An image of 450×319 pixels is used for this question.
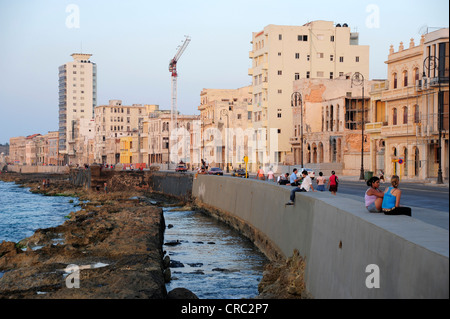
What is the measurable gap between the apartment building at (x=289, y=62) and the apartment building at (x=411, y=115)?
37.1m

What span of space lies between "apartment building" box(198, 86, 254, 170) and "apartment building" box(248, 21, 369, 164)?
737cm

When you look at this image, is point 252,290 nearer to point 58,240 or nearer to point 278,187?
point 278,187

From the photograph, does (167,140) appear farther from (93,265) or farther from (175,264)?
(93,265)

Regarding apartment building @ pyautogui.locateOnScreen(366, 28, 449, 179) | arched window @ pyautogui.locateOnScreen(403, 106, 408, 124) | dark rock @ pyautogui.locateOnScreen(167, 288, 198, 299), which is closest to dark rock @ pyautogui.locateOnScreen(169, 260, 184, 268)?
dark rock @ pyautogui.locateOnScreen(167, 288, 198, 299)

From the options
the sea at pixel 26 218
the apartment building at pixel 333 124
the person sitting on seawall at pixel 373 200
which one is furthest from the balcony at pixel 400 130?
the person sitting on seawall at pixel 373 200

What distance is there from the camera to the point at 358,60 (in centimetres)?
10769

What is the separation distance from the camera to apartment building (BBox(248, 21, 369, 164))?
339 ft

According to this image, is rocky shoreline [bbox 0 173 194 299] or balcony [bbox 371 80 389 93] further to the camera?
balcony [bbox 371 80 389 93]

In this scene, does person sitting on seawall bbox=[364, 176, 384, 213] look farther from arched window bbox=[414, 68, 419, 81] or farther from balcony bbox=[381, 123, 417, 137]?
arched window bbox=[414, 68, 419, 81]

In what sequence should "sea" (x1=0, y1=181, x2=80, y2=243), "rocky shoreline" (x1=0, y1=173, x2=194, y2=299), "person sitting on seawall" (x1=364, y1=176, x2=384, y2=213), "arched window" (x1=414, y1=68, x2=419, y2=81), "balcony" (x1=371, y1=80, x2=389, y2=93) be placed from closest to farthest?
"person sitting on seawall" (x1=364, y1=176, x2=384, y2=213), "rocky shoreline" (x1=0, y1=173, x2=194, y2=299), "sea" (x1=0, y1=181, x2=80, y2=243), "arched window" (x1=414, y1=68, x2=419, y2=81), "balcony" (x1=371, y1=80, x2=389, y2=93)

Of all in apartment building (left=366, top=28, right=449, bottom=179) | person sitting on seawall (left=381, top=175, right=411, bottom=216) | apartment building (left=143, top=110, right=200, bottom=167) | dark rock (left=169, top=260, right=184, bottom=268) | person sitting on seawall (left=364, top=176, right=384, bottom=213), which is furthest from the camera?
apartment building (left=143, top=110, right=200, bottom=167)

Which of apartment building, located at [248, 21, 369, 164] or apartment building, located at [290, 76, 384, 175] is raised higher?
apartment building, located at [248, 21, 369, 164]

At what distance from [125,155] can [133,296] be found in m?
164

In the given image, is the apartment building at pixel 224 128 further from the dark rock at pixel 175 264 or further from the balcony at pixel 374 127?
the dark rock at pixel 175 264
